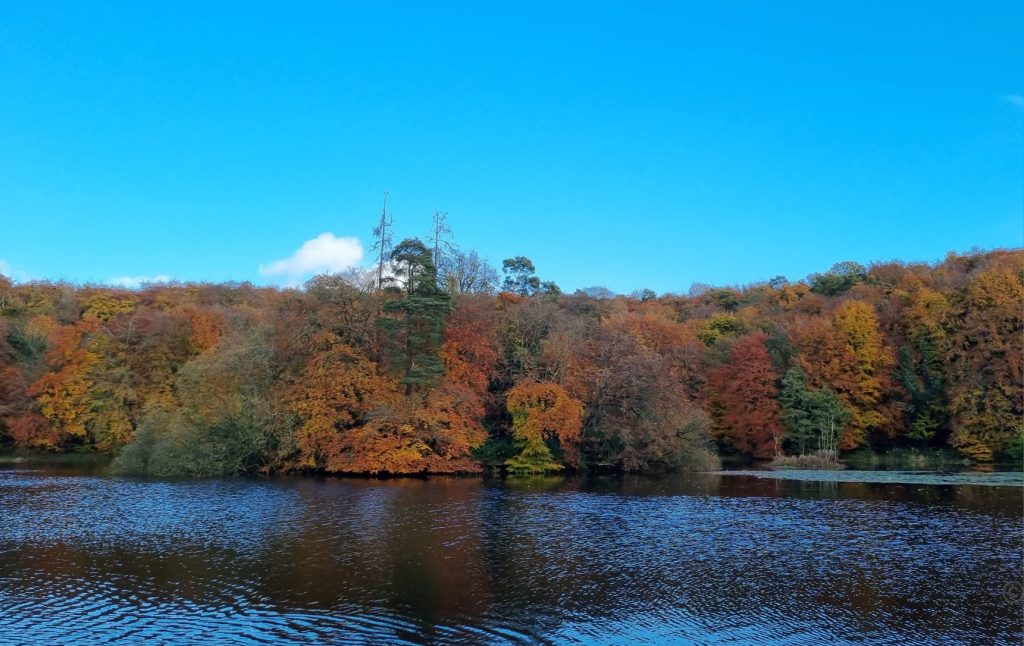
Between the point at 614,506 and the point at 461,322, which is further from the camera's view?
the point at 461,322

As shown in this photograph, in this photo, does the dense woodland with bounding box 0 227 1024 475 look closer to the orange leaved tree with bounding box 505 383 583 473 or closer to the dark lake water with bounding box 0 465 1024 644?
the orange leaved tree with bounding box 505 383 583 473

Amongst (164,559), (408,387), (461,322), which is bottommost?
(164,559)

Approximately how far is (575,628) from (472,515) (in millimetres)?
13780

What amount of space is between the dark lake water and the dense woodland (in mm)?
11082

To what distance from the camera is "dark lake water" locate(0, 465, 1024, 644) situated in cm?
1358

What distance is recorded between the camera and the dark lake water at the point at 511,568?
13.6 metres

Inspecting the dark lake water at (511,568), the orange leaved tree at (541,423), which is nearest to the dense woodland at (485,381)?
the orange leaved tree at (541,423)

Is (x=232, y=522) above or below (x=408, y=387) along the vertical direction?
below

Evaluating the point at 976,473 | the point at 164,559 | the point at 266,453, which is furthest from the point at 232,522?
the point at 976,473

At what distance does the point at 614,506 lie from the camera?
2945 centimetres

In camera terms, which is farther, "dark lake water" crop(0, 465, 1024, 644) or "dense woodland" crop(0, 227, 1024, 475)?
"dense woodland" crop(0, 227, 1024, 475)

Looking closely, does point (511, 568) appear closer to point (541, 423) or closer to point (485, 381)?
point (541, 423)

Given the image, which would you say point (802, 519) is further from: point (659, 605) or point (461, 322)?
point (461, 322)

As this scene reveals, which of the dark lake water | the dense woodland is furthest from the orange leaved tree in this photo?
the dark lake water
